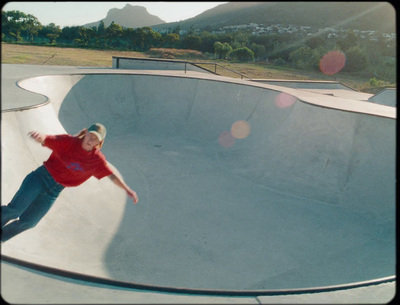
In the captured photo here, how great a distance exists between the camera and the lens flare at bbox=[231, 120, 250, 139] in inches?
403

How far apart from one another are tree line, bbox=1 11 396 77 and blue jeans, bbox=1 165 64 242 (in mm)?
37372

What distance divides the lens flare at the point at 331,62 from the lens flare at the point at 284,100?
31.3 metres

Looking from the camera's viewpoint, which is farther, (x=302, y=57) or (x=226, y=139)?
(x=302, y=57)

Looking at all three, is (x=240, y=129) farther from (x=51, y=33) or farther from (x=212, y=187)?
(x=51, y=33)

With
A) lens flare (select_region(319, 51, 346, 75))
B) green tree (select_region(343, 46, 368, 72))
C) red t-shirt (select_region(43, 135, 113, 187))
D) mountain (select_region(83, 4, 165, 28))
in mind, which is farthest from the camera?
lens flare (select_region(319, 51, 346, 75))

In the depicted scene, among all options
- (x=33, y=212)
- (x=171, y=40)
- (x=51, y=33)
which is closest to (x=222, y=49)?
(x=171, y=40)

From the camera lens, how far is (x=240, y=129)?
1050 centimetres

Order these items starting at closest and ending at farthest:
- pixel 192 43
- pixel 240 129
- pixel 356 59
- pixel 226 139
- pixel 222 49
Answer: pixel 226 139 < pixel 240 129 < pixel 356 59 < pixel 222 49 < pixel 192 43

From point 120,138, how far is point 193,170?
123 inches

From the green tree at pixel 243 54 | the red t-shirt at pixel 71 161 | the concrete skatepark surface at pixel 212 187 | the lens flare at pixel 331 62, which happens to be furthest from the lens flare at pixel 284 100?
the lens flare at pixel 331 62

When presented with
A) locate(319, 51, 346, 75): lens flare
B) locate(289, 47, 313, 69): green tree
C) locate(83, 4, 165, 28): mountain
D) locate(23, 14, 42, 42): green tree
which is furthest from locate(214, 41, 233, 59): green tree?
locate(23, 14, 42, 42): green tree

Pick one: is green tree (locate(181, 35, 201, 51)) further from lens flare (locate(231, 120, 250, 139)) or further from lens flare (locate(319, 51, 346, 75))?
lens flare (locate(231, 120, 250, 139))

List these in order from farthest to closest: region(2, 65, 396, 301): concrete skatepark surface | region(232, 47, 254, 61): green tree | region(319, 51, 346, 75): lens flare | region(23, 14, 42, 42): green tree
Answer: region(232, 47, 254, 61): green tree, region(319, 51, 346, 75): lens flare, region(2, 65, 396, 301): concrete skatepark surface, region(23, 14, 42, 42): green tree

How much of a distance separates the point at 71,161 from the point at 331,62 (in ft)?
134
